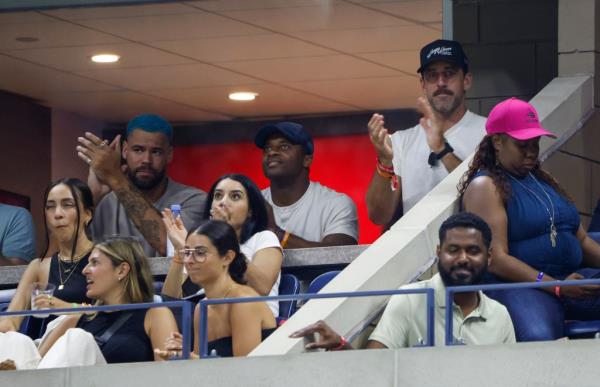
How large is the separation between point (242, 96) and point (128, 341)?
5719mm

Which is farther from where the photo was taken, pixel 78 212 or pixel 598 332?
pixel 78 212

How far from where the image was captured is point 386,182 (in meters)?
13.2

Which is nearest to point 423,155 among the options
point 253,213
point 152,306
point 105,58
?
point 253,213

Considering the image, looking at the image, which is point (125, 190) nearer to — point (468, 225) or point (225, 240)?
point (225, 240)

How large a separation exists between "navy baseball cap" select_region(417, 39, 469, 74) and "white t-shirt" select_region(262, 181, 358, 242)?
42.3 inches

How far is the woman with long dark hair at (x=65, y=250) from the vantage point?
1266 centimetres

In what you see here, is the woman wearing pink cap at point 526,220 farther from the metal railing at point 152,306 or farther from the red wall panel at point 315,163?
the red wall panel at point 315,163

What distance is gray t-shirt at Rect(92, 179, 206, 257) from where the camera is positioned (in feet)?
46.3

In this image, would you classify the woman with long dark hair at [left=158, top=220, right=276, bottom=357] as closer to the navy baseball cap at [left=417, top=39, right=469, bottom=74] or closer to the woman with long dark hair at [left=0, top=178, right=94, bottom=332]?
the woman with long dark hair at [left=0, top=178, right=94, bottom=332]

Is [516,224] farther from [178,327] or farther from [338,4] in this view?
[338,4]

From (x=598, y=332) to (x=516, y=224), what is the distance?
2.93 ft

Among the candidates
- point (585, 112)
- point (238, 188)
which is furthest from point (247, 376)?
point (585, 112)

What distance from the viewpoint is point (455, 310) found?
11.0 metres

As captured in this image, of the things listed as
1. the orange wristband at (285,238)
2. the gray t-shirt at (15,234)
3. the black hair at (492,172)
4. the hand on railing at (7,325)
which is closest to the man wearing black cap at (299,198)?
the orange wristband at (285,238)
